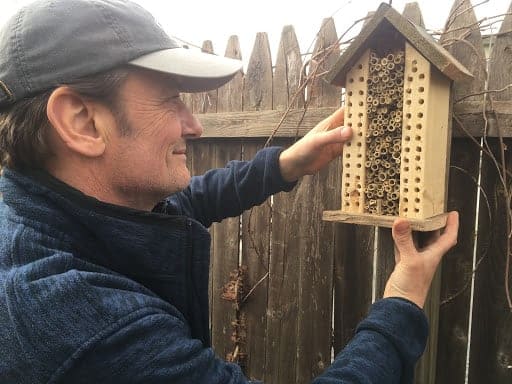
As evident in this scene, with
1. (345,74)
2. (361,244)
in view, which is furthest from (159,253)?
(361,244)

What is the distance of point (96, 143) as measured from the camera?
4.00 ft

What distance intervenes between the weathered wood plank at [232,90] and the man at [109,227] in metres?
1.13

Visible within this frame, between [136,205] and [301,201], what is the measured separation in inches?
43.6

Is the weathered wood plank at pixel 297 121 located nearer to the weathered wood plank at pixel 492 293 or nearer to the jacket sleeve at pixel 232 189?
the weathered wood plank at pixel 492 293

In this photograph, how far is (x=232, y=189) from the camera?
1956 mm

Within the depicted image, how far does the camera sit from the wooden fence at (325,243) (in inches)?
68.0

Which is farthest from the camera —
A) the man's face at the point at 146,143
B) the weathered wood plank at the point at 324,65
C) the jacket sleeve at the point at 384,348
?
the weathered wood plank at the point at 324,65

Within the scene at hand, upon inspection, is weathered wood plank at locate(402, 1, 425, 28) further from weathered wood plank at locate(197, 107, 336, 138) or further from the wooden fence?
Result: weathered wood plank at locate(197, 107, 336, 138)

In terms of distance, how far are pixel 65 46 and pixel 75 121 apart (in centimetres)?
19

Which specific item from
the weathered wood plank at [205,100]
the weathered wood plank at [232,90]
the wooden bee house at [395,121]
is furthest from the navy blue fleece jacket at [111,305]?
the weathered wood plank at [205,100]

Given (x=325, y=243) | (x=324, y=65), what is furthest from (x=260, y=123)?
(x=325, y=243)

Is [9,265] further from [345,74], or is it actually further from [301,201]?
[301,201]

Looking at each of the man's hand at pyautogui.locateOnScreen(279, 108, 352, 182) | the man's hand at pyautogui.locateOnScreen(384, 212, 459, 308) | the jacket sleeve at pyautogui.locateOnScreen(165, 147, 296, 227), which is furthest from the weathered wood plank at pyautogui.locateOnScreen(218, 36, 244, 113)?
the man's hand at pyautogui.locateOnScreen(384, 212, 459, 308)

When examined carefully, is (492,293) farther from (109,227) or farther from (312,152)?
(109,227)
